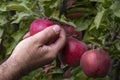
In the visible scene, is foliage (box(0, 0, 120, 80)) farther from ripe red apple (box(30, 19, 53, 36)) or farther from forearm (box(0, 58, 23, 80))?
forearm (box(0, 58, 23, 80))

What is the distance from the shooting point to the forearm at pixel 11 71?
162 centimetres

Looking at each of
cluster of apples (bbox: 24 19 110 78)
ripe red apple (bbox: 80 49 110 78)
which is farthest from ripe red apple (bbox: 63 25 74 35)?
ripe red apple (bbox: 80 49 110 78)

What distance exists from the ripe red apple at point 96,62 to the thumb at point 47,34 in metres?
0.14

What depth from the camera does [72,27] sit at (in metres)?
1.57

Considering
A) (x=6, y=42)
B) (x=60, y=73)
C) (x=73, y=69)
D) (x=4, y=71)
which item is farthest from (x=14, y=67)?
(x=6, y=42)

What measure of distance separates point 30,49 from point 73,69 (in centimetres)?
33

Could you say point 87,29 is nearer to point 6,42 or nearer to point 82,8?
point 82,8

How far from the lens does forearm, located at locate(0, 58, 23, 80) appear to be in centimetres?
162

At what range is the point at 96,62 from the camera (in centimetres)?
156

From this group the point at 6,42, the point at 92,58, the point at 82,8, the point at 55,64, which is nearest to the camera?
the point at 92,58

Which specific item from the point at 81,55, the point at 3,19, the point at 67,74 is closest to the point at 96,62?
the point at 81,55

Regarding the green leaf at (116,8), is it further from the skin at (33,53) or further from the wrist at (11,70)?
the wrist at (11,70)

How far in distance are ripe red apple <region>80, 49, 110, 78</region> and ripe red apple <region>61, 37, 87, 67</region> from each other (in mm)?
22

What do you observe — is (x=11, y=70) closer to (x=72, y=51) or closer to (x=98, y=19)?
(x=72, y=51)
